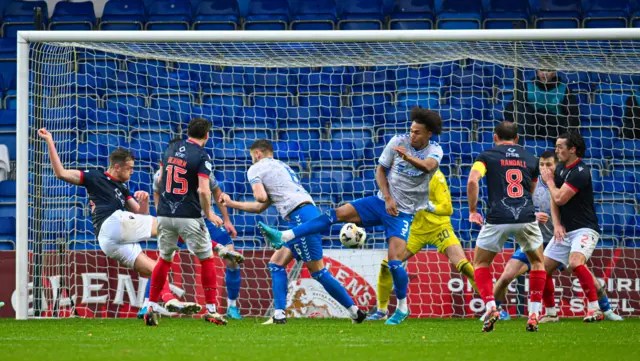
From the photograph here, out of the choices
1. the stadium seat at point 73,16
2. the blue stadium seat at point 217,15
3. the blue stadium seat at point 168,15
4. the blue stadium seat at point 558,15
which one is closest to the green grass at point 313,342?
the blue stadium seat at point 558,15

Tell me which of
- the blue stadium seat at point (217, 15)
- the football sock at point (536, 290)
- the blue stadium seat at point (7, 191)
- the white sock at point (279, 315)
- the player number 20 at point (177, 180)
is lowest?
the white sock at point (279, 315)

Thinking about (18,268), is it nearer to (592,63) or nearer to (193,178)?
(193,178)

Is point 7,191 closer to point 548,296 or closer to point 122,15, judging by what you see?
point 122,15

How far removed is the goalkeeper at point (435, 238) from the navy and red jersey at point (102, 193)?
290cm

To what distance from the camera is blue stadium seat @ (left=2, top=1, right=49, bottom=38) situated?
49.7ft

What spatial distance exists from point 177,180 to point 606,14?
8706mm

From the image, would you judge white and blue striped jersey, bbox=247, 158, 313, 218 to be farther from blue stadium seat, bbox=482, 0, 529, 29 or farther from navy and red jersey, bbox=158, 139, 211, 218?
blue stadium seat, bbox=482, 0, 529, 29

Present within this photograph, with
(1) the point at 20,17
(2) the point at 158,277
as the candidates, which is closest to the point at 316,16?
(1) the point at 20,17

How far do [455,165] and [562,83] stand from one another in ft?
5.94

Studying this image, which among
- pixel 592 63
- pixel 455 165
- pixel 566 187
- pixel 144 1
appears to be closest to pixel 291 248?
pixel 566 187

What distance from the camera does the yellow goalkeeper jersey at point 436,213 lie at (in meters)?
10.1

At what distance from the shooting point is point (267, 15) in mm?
14852

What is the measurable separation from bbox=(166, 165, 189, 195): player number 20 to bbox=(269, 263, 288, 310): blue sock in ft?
5.13

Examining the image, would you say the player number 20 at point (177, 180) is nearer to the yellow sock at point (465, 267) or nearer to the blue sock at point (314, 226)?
the blue sock at point (314, 226)
